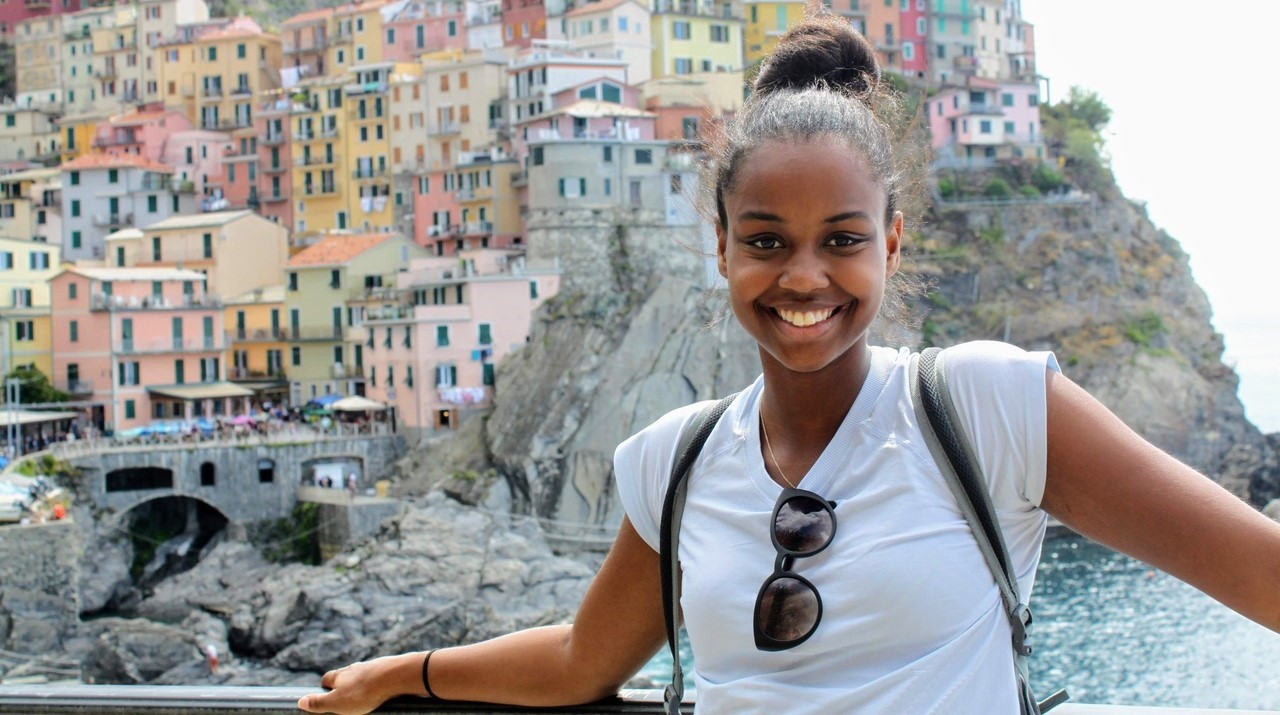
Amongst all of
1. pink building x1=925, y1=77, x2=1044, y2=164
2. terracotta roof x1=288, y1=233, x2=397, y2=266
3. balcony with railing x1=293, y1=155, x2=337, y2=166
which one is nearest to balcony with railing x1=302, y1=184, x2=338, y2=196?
balcony with railing x1=293, y1=155, x2=337, y2=166

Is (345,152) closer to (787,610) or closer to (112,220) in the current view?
(112,220)

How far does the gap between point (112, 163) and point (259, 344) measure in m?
12.4

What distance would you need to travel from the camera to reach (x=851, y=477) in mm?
1889

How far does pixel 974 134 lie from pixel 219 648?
102ft

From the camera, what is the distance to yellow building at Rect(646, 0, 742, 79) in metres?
45.8

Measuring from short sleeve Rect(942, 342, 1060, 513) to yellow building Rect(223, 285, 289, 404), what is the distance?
41303 millimetres

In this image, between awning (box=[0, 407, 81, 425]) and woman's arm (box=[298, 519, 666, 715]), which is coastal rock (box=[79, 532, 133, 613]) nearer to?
awning (box=[0, 407, 81, 425])

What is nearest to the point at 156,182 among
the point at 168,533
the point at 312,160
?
the point at 312,160

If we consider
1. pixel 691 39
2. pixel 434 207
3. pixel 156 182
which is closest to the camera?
pixel 434 207

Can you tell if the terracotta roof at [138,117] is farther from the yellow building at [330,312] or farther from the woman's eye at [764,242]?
the woman's eye at [764,242]

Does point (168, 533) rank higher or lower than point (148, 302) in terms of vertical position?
lower

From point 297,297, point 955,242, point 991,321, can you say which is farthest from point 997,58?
point 297,297

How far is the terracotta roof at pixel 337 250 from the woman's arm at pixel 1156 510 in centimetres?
Result: 4082

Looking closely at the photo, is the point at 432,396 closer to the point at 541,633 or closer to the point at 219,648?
the point at 219,648
